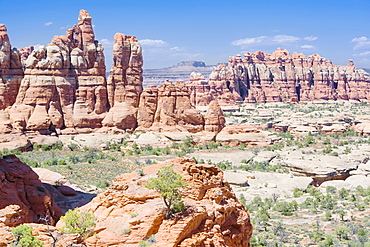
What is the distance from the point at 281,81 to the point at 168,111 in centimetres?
8391

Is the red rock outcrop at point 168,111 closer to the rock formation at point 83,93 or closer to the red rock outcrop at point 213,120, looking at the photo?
the rock formation at point 83,93

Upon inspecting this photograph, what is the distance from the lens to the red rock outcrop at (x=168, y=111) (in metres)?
59.6

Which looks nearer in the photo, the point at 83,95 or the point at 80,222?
the point at 80,222

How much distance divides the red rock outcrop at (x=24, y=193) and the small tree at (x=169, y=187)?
5.64 metres

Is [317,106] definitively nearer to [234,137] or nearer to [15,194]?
[234,137]

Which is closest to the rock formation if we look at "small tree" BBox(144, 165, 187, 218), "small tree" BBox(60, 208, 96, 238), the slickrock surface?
the slickrock surface

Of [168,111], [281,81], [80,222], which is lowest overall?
[281,81]

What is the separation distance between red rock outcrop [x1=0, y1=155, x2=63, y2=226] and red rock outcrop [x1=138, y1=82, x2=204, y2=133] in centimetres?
3632

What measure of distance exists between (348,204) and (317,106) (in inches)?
3960

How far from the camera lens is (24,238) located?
37.4ft

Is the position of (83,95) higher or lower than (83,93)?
lower

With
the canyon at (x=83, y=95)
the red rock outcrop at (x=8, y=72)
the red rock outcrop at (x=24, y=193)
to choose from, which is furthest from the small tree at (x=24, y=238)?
the red rock outcrop at (x=8, y=72)

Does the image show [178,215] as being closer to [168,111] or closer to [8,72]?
[168,111]

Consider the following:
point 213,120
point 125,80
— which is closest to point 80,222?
point 213,120
